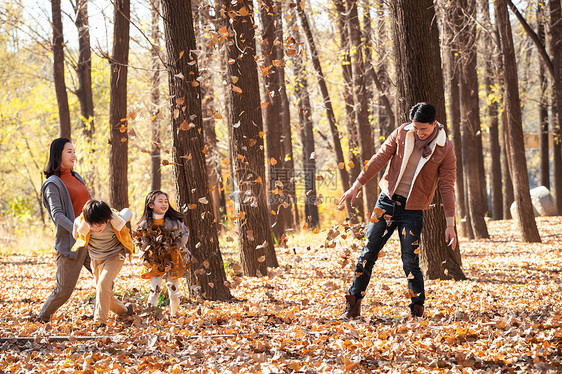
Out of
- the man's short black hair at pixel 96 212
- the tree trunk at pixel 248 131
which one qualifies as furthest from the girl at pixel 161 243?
the tree trunk at pixel 248 131

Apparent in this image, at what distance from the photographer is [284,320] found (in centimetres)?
601

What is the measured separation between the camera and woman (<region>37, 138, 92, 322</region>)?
243 inches

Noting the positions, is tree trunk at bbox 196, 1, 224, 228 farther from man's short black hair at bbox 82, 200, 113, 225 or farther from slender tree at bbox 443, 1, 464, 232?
slender tree at bbox 443, 1, 464, 232

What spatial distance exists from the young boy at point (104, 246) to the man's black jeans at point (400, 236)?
228cm

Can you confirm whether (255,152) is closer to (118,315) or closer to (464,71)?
(118,315)

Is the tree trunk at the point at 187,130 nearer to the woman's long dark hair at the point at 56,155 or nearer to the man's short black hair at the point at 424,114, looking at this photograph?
the woman's long dark hair at the point at 56,155

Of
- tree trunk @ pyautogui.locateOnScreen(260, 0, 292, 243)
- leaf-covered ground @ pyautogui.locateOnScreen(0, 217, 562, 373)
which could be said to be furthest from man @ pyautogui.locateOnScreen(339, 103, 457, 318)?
tree trunk @ pyautogui.locateOnScreen(260, 0, 292, 243)

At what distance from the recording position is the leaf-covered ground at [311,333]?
430 centimetres

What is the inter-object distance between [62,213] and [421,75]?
182 inches

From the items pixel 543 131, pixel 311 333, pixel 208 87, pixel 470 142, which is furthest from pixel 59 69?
pixel 543 131

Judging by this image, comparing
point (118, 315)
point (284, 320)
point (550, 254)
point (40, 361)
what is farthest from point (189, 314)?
point (550, 254)

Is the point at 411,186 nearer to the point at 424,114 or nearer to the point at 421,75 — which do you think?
the point at 424,114

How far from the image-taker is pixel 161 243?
636 cm

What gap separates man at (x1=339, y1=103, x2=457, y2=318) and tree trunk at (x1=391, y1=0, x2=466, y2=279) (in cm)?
223
